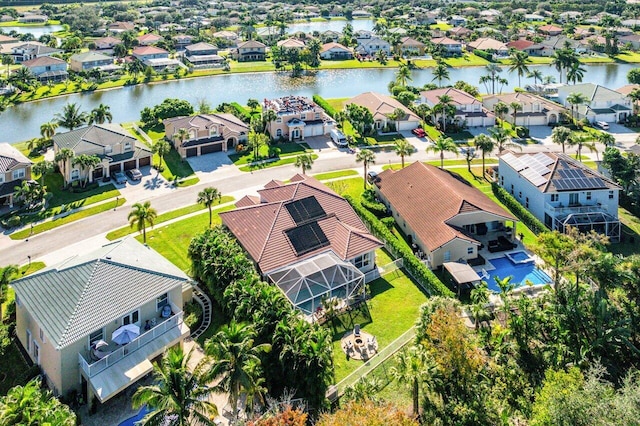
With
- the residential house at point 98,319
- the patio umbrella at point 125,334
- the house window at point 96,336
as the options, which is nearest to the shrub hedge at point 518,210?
the residential house at point 98,319

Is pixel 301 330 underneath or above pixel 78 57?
underneath

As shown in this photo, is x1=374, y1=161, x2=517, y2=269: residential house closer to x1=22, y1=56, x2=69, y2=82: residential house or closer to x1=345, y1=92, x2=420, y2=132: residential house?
x1=345, y1=92, x2=420, y2=132: residential house

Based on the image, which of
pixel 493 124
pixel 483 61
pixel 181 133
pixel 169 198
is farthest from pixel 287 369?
pixel 483 61

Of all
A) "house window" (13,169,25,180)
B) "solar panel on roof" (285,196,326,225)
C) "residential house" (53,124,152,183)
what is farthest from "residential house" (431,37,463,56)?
"house window" (13,169,25,180)

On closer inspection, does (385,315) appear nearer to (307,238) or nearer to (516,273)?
(307,238)

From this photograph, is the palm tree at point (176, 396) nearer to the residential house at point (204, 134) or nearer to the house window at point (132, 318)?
the house window at point (132, 318)

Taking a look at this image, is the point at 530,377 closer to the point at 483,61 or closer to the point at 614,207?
the point at 614,207
